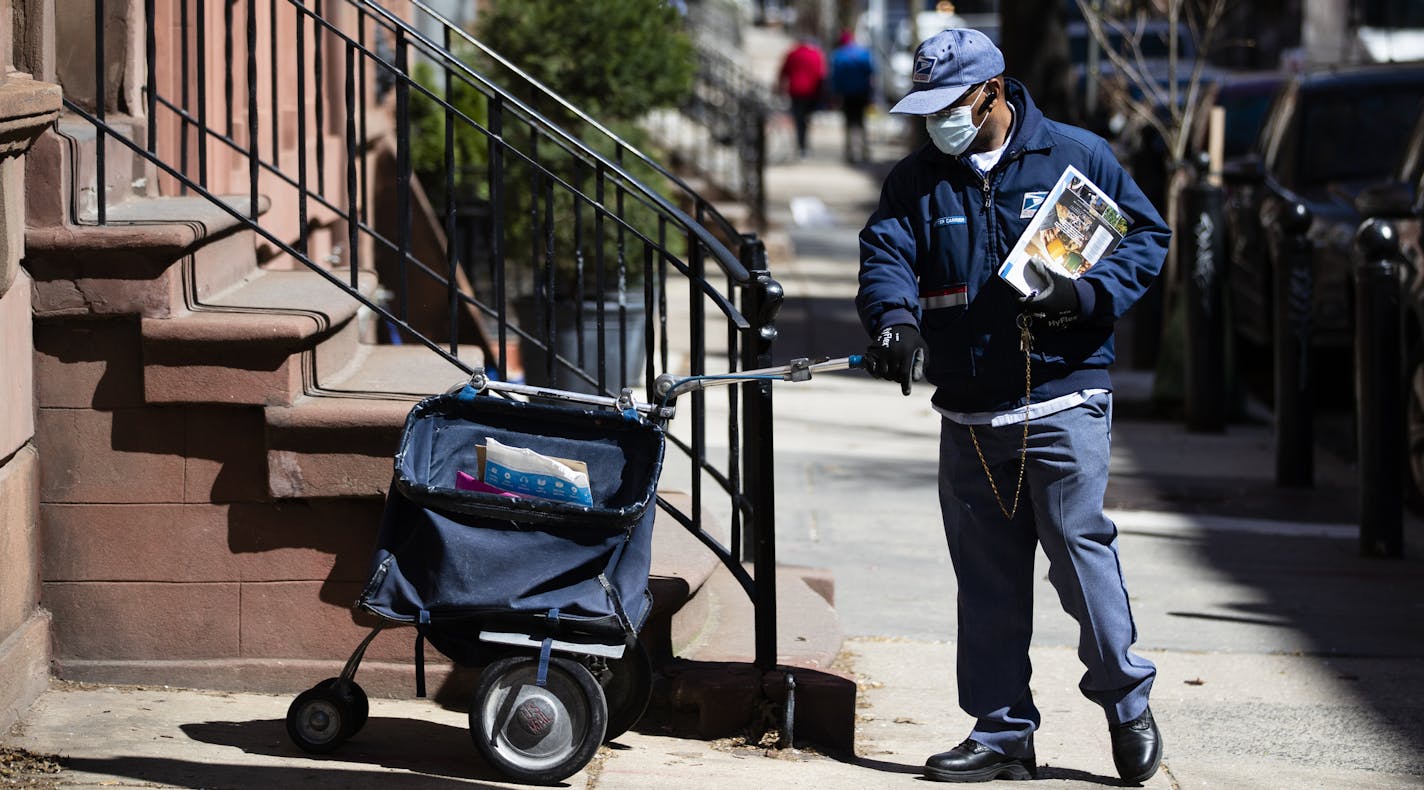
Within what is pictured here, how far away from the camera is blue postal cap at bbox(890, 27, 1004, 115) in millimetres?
4270

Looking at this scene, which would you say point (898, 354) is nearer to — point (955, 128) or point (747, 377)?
point (747, 377)

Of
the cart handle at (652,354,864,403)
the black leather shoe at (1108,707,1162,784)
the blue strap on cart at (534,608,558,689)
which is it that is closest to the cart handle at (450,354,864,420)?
the cart handle at (652,354,864,403)

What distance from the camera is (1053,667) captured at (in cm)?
577

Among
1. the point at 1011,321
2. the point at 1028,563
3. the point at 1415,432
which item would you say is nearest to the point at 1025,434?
the point at 1011,321

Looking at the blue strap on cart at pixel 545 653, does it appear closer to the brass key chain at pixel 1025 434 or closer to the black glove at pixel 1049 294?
the brass key chain at pixel 1025 434

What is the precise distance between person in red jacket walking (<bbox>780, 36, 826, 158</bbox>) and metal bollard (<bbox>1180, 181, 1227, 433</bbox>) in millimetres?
15718

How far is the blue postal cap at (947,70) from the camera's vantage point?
4.27m

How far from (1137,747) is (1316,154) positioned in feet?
23.4

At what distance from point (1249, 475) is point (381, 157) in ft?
15.8

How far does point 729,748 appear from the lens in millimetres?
4766

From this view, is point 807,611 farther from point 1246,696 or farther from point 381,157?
point 381,157

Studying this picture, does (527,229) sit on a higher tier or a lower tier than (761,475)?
higher

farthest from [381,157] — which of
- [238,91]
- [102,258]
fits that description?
[102,258]

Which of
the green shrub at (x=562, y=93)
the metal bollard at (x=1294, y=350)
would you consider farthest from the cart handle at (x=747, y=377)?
the green shrub at (x=562, y=93)
